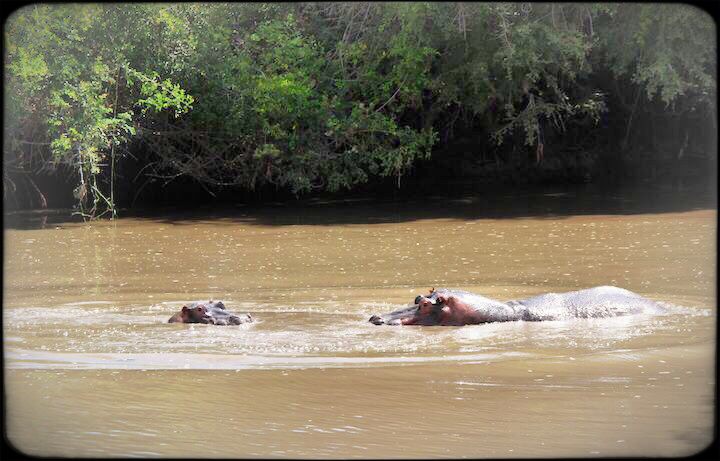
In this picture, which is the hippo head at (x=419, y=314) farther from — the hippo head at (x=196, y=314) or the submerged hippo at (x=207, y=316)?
the hippo head at (x=196, y=314)

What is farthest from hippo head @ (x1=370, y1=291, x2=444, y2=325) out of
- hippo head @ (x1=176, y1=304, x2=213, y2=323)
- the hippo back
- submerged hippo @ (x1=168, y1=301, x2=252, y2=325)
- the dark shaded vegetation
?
the dark shaded vegetation

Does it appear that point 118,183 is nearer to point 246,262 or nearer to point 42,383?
point 246,262

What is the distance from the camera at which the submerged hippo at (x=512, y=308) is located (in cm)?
769

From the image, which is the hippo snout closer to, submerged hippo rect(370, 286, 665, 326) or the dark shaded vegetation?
submerged hippo rect(370, 286, 665, 326)

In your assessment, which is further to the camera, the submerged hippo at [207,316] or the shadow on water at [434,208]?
the shadow on water at [434,208]

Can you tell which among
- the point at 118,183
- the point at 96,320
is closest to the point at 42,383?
the point at 96,320

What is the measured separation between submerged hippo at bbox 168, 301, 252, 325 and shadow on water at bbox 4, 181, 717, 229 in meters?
7.59

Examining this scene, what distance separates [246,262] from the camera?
11.8m

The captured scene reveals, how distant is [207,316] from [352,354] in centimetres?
144

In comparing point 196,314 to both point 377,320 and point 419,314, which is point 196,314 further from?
point 419,314

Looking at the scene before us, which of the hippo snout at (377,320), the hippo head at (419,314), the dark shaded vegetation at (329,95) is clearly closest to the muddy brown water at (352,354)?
the hippo snout at (377,320)

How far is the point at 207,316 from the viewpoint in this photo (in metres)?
7.64

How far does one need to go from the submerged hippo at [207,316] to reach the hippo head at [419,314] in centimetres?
93

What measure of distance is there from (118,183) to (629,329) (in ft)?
43.7
